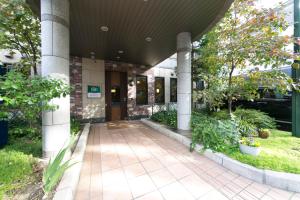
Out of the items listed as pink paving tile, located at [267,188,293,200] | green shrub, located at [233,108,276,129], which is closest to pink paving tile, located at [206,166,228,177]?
pink paving tile, located at [267,188,293,200]

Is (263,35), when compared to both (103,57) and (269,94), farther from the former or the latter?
(103,57)

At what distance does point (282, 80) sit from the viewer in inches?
156

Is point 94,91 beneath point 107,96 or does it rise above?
above

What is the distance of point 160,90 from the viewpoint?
9305 millimetres

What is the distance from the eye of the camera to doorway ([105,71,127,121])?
750 centimetres

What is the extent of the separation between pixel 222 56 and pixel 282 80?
1740 millimetres

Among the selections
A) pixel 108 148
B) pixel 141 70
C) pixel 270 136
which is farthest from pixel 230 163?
pixel 141 70

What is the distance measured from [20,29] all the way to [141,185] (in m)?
4.83

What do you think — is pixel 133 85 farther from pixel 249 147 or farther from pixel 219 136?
pixel 249 147

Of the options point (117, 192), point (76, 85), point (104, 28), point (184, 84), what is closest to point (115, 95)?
point (76, 85)

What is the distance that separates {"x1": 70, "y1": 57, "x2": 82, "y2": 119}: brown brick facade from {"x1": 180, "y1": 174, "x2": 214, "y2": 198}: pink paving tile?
18.9ft

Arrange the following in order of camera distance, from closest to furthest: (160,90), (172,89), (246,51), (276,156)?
(276,156)
(246,51)
(160,90)
(172,89)

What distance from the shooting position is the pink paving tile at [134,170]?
2529 millimetres

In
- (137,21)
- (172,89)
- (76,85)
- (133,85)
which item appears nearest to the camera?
(137,21)
